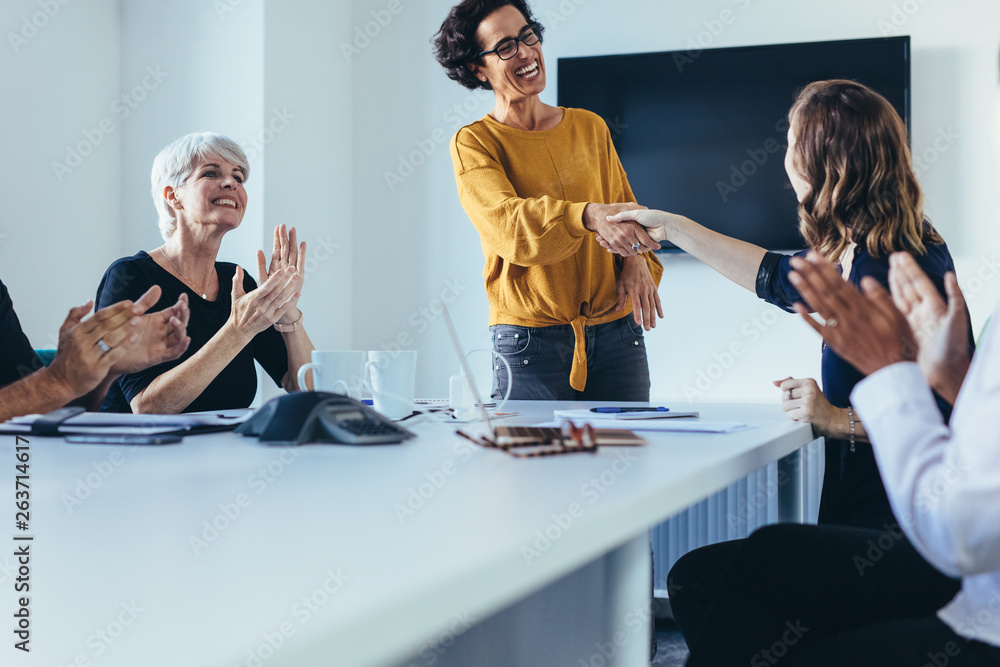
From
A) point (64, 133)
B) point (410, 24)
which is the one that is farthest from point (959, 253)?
point (64, 133)

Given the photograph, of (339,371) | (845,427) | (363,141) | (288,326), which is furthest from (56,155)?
(845,427)

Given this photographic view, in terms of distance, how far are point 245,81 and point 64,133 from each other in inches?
25.8

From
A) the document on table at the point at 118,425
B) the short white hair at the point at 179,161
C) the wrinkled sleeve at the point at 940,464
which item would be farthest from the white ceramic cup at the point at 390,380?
the short white hair at the point at 179,161

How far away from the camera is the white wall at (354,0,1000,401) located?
9.55 ft

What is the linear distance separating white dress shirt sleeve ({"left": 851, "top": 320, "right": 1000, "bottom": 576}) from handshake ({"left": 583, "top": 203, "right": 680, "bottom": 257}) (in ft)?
3.18

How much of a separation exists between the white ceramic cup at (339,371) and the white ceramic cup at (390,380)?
17 mm

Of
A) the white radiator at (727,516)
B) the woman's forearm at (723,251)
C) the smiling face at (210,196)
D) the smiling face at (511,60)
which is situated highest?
the smiling face at (511,60)

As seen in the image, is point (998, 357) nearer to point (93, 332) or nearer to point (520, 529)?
point (520, 529)

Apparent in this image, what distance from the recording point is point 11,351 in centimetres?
143

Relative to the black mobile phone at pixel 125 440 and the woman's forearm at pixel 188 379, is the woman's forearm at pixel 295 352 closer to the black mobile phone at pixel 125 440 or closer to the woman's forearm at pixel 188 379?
the woman's forearm at pixel 188 379

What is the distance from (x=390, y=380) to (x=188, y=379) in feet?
1.67

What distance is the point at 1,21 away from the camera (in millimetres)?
2633

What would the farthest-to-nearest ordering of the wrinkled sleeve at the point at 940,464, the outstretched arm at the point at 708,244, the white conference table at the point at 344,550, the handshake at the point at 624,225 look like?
the handshake at the point at 624,225 < the outstretched arm at the point at 708,244 < the wrinkled sleeve at the point at 940,464 < the white conference table at the point at 344,550

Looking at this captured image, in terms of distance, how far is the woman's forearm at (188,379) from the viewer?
147 centimetres
